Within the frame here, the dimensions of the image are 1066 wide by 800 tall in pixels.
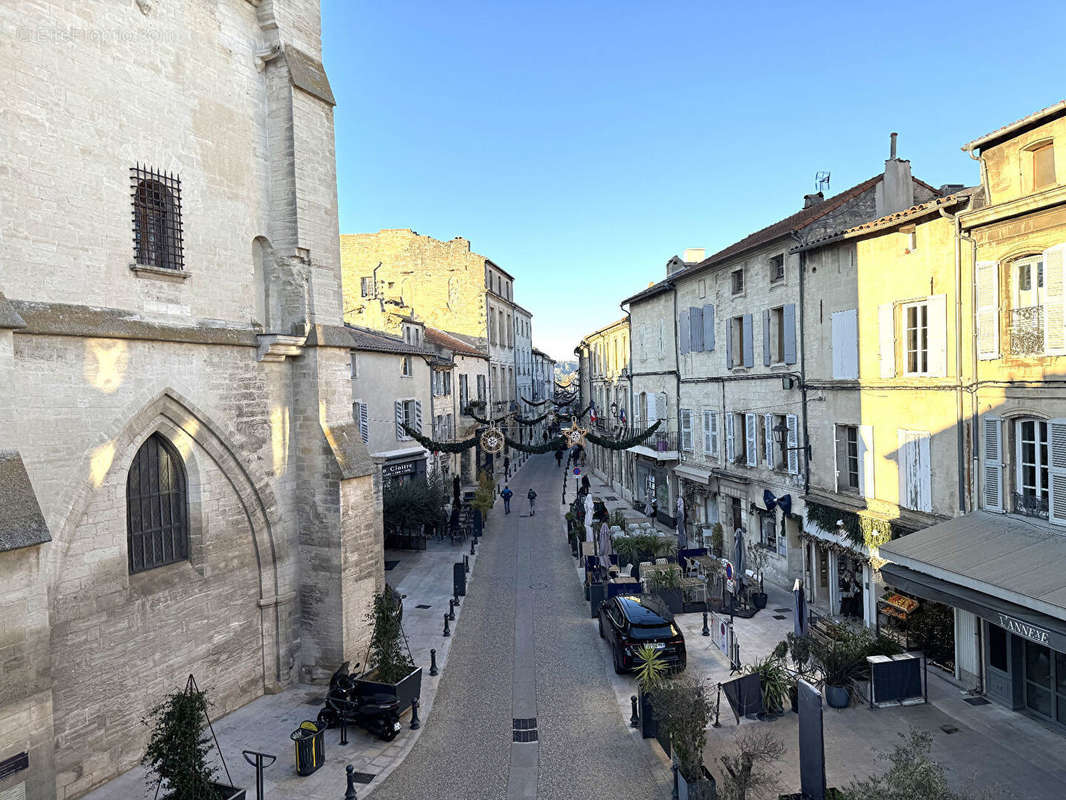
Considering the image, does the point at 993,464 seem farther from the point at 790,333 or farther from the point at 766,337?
the point at 766,337

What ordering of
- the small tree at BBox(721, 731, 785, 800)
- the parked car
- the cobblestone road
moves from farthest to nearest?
1. the parked car
2. the cobblestone road
3. the small tree at BBox(721, 731, 785, 800)

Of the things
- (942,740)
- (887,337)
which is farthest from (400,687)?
(887,337)

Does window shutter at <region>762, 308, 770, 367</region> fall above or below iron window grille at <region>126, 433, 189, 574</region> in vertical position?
above

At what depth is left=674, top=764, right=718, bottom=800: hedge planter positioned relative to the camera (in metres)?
7.98

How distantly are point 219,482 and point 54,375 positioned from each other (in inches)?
133

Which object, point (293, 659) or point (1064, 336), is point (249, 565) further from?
point (1064, 336)

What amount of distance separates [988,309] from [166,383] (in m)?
13.4

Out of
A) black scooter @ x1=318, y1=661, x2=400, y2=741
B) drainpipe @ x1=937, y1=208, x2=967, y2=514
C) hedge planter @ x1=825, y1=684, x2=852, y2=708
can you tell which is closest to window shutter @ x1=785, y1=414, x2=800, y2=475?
drainpipe @ x1=937, y1=208, x2=967, y2=514

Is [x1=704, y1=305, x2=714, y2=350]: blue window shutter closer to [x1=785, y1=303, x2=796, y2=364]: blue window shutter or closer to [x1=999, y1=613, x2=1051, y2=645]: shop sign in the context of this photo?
[x1=785, y1=303, x2=796, y2=364]: blue window shutter

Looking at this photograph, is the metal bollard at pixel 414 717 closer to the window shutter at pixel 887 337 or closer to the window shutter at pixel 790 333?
the window shutter at pixel 887 337

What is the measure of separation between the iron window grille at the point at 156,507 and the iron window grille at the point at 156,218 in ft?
9.17

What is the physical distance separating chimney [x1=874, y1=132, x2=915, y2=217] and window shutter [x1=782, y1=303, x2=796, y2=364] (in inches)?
127

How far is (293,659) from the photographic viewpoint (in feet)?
42.2

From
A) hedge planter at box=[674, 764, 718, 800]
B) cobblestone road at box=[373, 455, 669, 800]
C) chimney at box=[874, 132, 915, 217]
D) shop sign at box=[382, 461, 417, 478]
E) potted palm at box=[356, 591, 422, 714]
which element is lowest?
cobblestone road at box=[373, 455, 669, 800]
